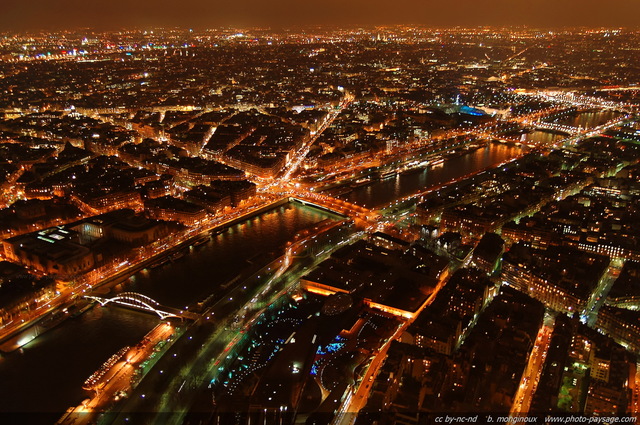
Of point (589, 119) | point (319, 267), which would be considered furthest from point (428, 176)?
point (589, 119)

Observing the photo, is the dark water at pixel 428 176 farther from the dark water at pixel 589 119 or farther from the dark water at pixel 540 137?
the dark water at pixel 589 119

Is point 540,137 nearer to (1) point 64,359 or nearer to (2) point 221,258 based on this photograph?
(2) point 221,258

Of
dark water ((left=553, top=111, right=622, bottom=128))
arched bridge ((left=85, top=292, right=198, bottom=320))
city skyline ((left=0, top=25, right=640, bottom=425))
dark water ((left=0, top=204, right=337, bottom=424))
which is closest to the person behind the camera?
city skyline ((left=0, top=25, right=640, bottom=425))

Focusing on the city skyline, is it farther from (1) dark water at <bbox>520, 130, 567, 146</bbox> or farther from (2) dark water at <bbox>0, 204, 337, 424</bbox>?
(1) dark water at <bbox>520, 130, 567, 146</bbox>

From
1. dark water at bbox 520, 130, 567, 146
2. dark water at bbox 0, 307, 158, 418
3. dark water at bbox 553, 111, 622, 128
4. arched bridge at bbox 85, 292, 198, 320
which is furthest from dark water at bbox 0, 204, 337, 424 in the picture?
dark water at bbox 553, 111, 622, 128

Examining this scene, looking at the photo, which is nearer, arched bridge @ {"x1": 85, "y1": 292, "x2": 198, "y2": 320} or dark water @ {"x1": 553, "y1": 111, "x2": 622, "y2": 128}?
arched bridge @ {"x1": 85, "y1": 292, "x2": 198, "y2": 320}
